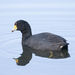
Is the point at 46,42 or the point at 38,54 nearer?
the point at 38,54

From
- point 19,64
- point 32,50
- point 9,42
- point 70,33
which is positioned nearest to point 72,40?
point 70,33

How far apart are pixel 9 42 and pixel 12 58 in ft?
7.14

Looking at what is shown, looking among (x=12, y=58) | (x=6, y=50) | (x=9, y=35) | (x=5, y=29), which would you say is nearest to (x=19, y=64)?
(x=12, y=58)

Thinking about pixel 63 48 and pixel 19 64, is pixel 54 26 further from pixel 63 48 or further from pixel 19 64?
pixel 19 64

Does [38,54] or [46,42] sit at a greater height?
[46,42]

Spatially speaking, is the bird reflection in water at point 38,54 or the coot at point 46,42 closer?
the bird reflection in water at point 38,54

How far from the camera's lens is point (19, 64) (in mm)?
8648

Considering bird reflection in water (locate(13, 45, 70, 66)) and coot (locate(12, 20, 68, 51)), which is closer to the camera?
bird reflection in water (locate(13, 45, 70, 66))

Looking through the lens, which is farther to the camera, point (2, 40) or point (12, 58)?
point (2, 40)

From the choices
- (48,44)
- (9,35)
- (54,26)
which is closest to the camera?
(48,44)

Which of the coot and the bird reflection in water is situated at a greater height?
the coot

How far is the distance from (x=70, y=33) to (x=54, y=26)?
4.60 ft

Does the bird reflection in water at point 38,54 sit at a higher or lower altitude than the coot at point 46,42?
lower

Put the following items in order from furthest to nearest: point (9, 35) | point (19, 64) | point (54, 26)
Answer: point (54, 26) < point (9, 35) < point (19, 64)
